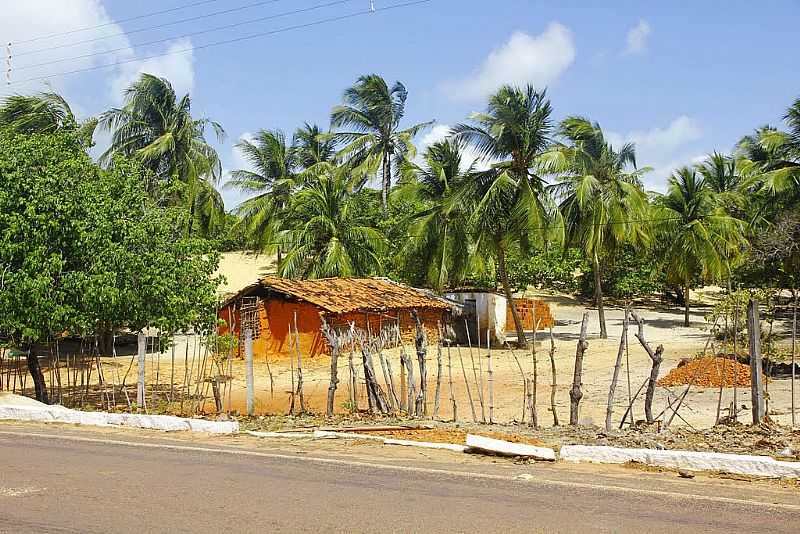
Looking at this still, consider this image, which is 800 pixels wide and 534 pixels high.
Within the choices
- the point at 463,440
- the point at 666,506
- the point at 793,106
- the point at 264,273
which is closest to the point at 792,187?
the point at 793,106

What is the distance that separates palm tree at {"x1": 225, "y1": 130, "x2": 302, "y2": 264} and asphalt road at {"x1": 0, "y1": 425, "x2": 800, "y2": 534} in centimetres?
3419

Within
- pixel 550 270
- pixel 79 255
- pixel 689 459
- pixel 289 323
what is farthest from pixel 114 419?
pixel 550 270

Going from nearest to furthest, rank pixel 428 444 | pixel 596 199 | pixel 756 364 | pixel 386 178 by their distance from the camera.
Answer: pixel 428 444
pixel 756 364
pixel 596 199
pixel 386 178

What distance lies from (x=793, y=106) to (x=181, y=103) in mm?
24191

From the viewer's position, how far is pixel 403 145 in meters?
43.6

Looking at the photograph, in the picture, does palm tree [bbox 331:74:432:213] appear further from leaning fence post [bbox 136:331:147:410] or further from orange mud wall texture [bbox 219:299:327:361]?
leaning fence post [bbox 136:331:147:410]

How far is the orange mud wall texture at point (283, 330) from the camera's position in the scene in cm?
2800

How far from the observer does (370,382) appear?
13133 mm

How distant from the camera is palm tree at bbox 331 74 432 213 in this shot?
42688mm

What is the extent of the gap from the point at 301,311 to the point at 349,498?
21086 mm

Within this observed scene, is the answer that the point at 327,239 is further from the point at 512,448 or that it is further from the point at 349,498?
the point at 349,498

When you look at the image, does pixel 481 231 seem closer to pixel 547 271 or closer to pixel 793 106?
pixel 793 106

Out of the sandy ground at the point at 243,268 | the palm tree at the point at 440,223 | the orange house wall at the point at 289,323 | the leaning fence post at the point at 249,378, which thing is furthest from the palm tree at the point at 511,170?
the sandy ground at the point at 243,268

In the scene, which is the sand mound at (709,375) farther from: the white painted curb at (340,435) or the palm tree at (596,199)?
the palm tree at (596,199)
